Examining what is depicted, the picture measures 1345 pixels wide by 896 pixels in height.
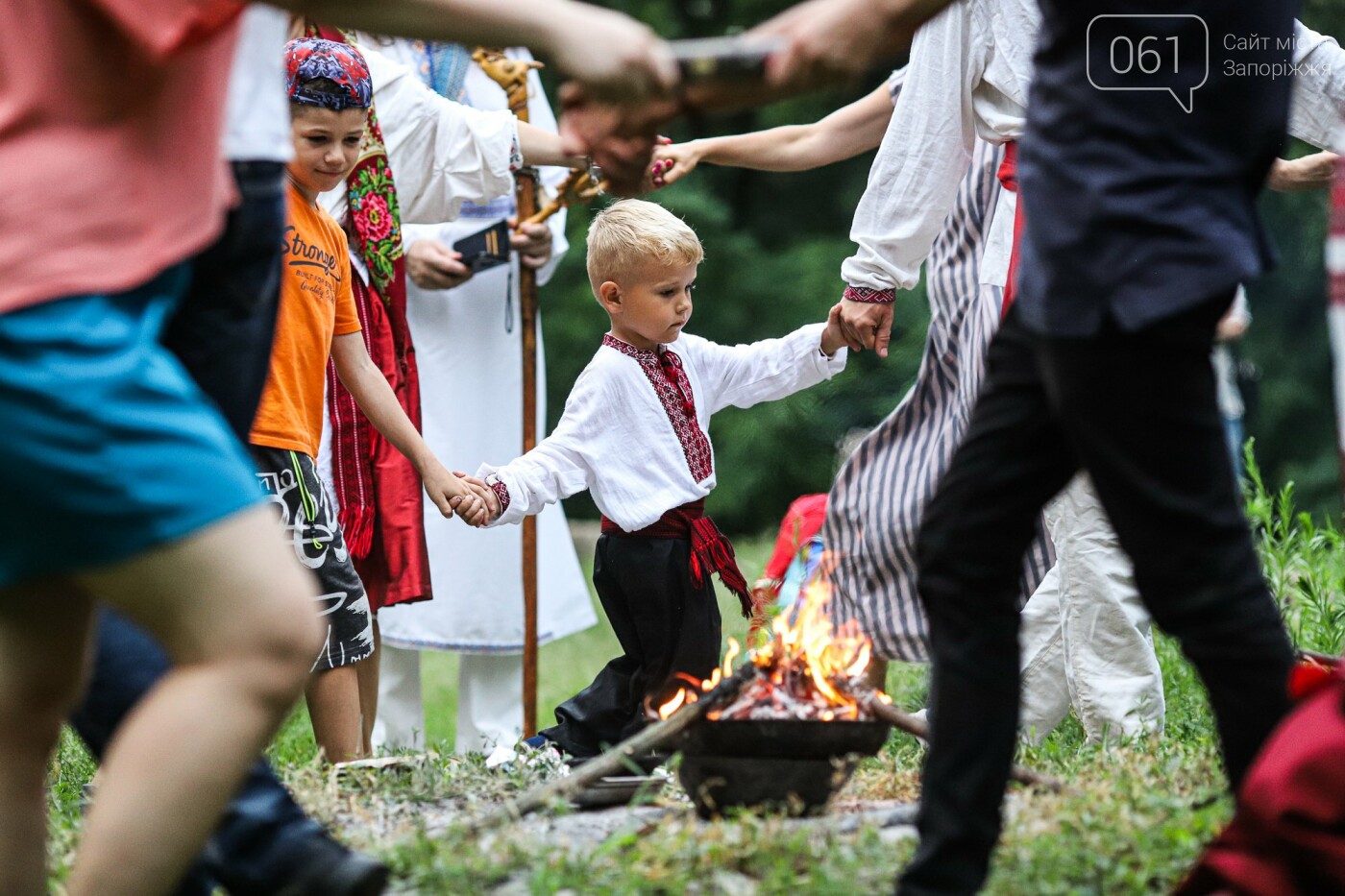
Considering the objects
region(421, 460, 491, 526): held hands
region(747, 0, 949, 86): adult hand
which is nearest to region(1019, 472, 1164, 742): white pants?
region(421, 460, 491, 526): held hands

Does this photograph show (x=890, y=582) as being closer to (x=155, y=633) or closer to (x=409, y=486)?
(x=409, y=486)

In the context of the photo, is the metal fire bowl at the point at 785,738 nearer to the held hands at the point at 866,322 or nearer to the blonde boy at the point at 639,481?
the blonde boy at the point at 639,481

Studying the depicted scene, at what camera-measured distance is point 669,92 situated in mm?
2059

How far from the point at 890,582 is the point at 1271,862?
5.80ft

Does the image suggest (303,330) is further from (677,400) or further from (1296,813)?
(1296,813)

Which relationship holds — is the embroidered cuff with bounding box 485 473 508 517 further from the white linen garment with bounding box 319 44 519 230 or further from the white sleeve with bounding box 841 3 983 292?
the white linen garment with bounding box 319 44 519 230

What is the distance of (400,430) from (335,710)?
679 mm

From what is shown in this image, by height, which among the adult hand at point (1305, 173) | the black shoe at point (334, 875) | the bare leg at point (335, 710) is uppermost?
the adult hand at point (1305, 173)

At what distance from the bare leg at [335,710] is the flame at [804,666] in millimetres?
947

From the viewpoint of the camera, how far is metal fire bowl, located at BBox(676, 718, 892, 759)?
2.64m

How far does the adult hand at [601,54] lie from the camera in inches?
74.8

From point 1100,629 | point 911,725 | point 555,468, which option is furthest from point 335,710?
point 1100,629

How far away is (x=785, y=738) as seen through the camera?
2643 millimetres

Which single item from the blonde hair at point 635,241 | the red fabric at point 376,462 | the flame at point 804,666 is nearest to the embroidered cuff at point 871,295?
the blonde hair at point 635,241
